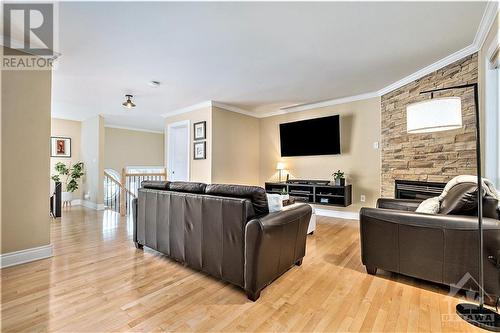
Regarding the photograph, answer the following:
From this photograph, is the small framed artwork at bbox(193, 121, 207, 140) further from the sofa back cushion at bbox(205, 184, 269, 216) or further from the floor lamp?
the floor lamp

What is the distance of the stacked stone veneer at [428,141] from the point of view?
2838mm

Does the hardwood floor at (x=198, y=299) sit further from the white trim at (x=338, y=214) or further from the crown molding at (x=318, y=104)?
the crown molding at (x=318, y=104)

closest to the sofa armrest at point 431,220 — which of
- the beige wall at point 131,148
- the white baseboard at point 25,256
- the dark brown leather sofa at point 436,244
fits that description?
the dark brown leather sofa at point 436,244

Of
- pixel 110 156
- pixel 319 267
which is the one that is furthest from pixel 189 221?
pixel 110 156

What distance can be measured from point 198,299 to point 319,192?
3.36 m

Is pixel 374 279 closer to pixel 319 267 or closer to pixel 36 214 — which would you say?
pixel 319 267

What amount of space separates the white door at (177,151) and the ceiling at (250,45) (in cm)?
154

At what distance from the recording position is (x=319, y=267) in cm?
243

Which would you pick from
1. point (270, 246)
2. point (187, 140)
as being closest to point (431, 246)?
point (270, 246)

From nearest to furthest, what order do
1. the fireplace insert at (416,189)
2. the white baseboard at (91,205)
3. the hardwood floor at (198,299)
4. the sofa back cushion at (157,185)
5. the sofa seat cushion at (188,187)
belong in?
the hardwood floor at (198,299) → the sofa seat cushion at (188,187) → the sofa back cushion at (157,185) → the fireplace insert at (416,189) → the white baseboard at (91,205)

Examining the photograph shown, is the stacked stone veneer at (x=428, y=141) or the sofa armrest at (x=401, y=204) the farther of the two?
the stacked stone veneer at (x=428, y=141)

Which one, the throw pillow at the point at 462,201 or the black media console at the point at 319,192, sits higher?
the throw pillow at the point at 462,201

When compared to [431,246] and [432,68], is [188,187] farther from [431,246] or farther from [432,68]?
[432,68]

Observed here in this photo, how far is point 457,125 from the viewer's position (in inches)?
69.5
